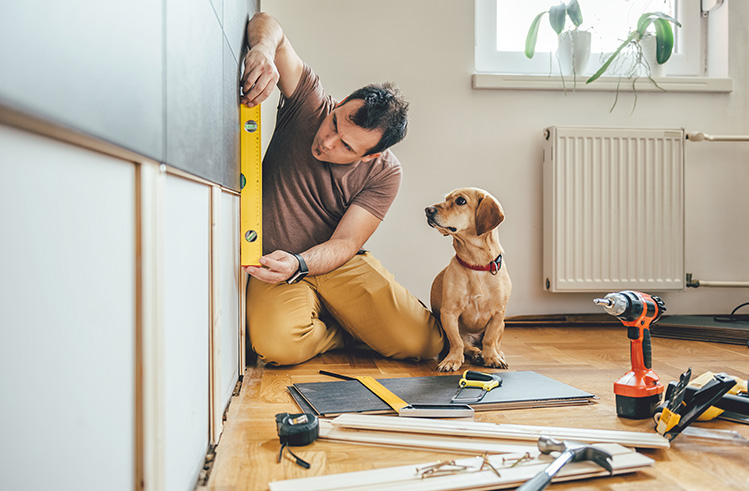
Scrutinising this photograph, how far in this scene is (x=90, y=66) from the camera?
437mm

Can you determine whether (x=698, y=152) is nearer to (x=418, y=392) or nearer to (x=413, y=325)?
(x=413, y=325)

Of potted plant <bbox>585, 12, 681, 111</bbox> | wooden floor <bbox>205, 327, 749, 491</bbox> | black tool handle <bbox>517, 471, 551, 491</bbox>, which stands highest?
potted plant <bbox>585, 12, 681, 111</bbox>

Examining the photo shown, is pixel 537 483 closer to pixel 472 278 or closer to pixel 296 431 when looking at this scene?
pixel 296 431

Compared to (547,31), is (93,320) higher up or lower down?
lower down

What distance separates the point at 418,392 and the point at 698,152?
2115 mm

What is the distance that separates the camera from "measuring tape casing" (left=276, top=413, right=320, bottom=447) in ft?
3.55

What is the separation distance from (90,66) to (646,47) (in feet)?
9.18

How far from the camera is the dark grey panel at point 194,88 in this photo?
72 centimetres

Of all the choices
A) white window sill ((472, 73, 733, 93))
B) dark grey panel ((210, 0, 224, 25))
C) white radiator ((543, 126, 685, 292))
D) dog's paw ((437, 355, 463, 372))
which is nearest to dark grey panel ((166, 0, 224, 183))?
dark grey panel ((210, 0, 224, 25))

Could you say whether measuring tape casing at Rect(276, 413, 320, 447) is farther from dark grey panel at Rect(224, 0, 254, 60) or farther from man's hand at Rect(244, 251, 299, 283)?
dark grey panel at Rect(224, 0, 254, 60)

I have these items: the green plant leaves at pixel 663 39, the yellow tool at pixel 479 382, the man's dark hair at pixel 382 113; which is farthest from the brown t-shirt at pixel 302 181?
the green plant leaves at pixel 663 39

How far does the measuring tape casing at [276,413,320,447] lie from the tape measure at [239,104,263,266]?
0.60 metres

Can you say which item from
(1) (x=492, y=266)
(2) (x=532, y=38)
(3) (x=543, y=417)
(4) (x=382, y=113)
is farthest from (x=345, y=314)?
(2) (x=532, y=38)

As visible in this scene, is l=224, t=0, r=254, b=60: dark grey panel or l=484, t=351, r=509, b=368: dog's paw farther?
l=484, t=351, r=509, b=368: dog's paw
